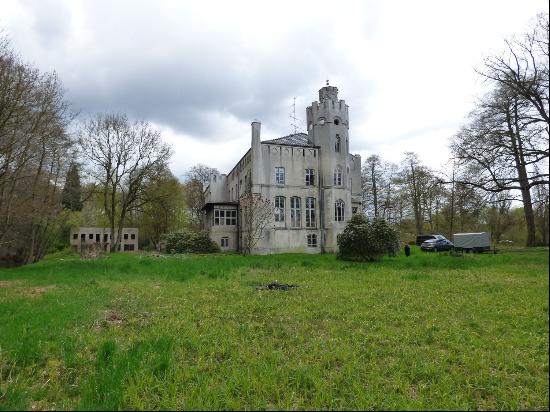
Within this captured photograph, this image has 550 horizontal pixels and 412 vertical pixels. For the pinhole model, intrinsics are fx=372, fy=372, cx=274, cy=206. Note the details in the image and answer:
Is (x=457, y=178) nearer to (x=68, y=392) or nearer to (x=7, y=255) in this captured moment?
(x=68, y=392)

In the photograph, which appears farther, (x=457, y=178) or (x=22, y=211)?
(x=457, y=178)

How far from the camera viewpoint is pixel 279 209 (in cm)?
4053

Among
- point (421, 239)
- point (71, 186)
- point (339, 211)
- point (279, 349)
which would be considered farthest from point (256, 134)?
point (279, 349)

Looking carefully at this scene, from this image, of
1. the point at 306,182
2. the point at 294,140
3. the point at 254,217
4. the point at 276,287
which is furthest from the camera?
the point at 294,140

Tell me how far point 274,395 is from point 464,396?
2.40 meters

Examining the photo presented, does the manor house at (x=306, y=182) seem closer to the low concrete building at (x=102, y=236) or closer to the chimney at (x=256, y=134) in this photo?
the chimney at (x=256, y=134)

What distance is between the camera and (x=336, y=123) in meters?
42.4

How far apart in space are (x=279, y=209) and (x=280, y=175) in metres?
3.76

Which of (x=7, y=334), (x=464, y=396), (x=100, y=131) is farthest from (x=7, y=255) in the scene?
(x=464, y=396)

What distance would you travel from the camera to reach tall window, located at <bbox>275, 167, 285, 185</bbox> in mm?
40719

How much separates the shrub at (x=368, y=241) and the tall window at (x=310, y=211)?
531 inches

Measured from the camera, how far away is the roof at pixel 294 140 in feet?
136

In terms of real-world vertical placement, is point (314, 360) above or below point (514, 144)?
below

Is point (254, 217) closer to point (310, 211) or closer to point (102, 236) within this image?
point (310, 211)
